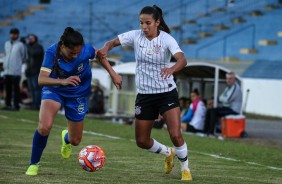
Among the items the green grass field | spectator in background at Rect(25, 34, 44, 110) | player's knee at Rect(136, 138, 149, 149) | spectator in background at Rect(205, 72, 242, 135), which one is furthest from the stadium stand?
player's knee at Rect(136, 138, 149, 149)

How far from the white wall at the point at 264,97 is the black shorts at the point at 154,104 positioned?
18.6 meters

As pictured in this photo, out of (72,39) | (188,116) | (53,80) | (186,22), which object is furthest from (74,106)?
(186,22)

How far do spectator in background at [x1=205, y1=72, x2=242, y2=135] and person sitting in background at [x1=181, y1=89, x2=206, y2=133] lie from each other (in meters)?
0.15

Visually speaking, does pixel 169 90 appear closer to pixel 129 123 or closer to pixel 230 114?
pixel 230 114

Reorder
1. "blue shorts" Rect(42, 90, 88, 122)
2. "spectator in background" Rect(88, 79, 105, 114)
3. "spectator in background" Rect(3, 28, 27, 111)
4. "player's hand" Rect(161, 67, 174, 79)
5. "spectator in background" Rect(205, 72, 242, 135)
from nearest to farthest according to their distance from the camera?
"player's hand" Rect(161, 67, 174, 79) → "blue shorts" Rect(42, 90, 88, 122) → "spectator in background" Rect(205, 72, 242, 135) → "spectator in background" Rect(3, 28, 27, 111) → "spectator in background" Rect(88, 79, 105, 114)

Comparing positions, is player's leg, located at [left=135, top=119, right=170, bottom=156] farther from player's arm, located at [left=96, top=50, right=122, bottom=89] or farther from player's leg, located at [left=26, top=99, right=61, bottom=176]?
player's leg, located at [left=26, top=99, right=61, bottom=176]

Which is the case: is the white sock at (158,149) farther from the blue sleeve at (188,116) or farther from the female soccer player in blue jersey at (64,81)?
the blue sleeve at (188,116)

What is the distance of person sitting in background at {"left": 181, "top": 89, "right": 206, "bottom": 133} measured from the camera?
2094 centimetres

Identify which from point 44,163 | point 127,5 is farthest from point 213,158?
point 127,5

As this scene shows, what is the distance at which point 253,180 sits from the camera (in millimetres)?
10531

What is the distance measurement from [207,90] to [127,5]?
17.9m

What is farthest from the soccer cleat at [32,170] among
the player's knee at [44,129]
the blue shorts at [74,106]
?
the blue shorts at [74,106]

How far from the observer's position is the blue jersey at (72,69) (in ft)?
32.7

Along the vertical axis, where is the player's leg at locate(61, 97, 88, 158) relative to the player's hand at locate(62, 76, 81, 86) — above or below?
below
